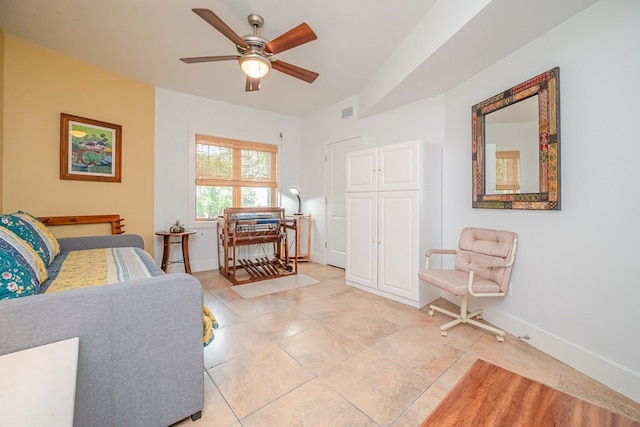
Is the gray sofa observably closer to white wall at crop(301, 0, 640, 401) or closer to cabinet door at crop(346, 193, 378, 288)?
cabinet door at crop(346, 193, 378, 288)

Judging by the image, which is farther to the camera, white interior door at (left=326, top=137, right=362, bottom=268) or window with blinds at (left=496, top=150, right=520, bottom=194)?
white interior door at (left=326, top=137, right=362, bottom=268)

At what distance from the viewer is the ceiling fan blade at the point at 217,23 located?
1.79m

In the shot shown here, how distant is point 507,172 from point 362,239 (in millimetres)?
1683

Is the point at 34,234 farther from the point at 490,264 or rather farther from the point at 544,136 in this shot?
the point at 544,136

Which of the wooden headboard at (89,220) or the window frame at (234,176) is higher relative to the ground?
the window frame at (234,176)

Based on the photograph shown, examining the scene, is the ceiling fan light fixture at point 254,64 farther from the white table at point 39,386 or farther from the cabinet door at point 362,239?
the white table at point 39,386

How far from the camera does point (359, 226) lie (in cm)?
340

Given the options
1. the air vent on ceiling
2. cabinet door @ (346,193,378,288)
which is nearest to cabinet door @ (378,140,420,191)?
cabinet door @ (346,193,378,288)

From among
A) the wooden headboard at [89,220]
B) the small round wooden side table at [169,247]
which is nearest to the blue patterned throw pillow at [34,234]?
the wooden headboard at [89,220]

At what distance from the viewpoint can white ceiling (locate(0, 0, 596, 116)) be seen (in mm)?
1929

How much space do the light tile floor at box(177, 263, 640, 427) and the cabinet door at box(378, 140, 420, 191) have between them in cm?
135

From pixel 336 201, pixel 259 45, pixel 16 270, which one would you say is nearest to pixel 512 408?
pixel 16 270

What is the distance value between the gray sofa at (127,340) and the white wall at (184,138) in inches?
119

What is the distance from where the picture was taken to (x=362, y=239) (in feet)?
11.0
